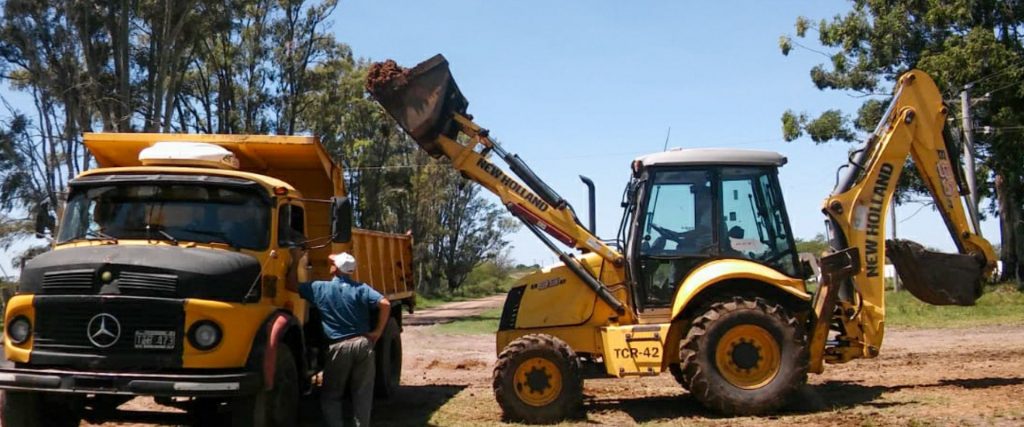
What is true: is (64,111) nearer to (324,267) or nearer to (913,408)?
(324,267)

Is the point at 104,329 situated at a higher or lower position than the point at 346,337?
higher

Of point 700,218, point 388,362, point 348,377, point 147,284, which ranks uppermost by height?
point 700,218

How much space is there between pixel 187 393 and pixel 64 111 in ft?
90.8

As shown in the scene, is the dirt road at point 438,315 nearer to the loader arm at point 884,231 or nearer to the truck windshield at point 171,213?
the loader arm at point 884,231

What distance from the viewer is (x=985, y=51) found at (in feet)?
96.9

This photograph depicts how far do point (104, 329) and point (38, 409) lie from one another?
3.66 ft

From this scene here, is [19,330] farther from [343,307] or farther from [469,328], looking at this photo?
[469,328]

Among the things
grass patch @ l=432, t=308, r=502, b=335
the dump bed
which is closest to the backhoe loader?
the dump bed

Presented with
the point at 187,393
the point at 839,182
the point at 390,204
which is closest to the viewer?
the point at 187,393

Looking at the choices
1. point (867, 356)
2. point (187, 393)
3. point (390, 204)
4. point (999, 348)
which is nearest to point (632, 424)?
point (867, 356)

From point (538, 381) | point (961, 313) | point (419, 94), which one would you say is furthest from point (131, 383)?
point (961, 313)

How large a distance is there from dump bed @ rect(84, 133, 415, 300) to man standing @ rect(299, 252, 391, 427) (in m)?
1.47

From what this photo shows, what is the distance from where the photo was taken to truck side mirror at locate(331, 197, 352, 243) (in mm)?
8438

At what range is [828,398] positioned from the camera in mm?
10602
